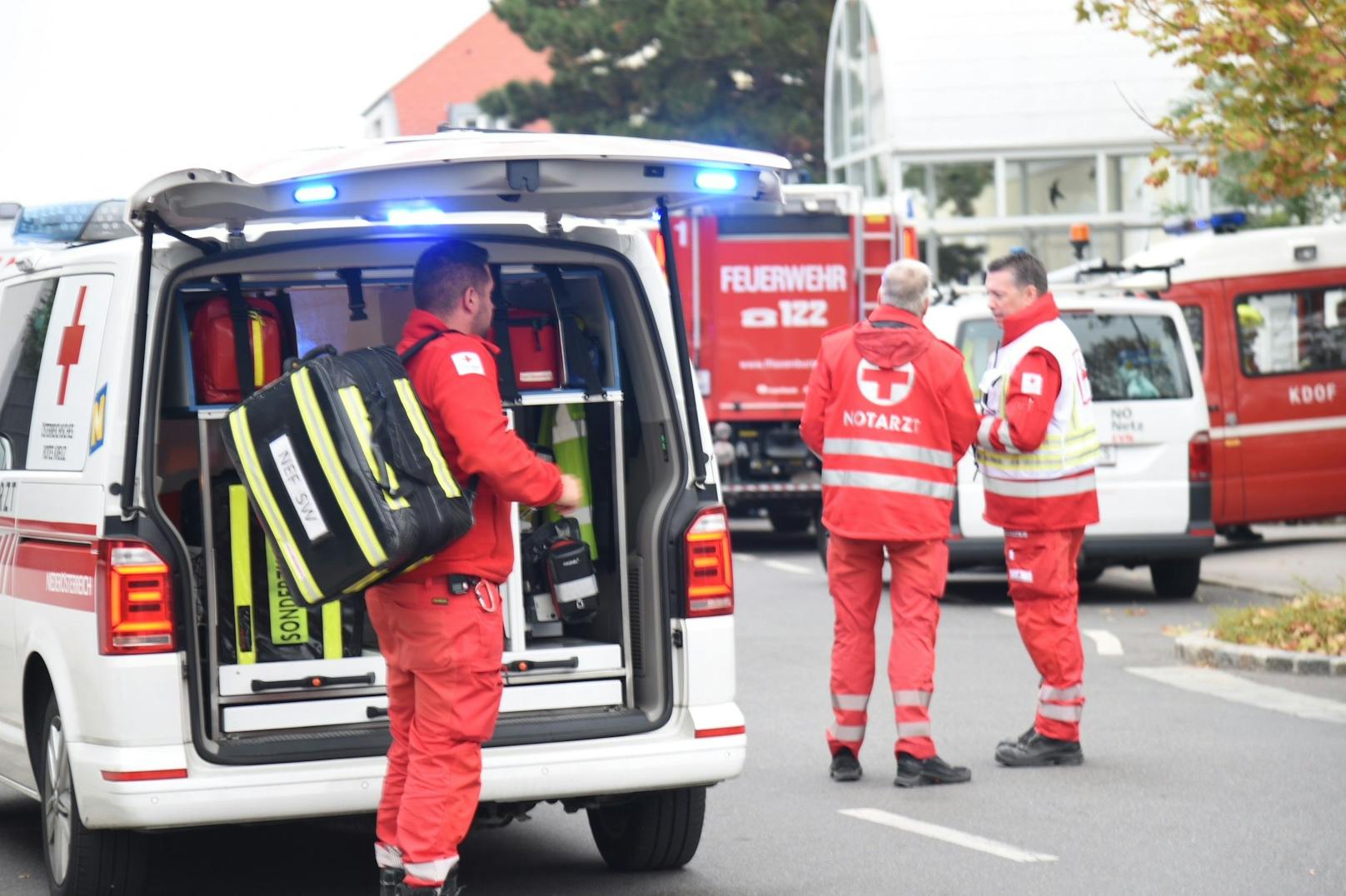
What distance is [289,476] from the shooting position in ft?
17.6

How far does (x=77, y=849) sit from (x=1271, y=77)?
780 cm

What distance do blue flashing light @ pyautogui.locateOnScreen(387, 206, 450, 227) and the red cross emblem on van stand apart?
862mm

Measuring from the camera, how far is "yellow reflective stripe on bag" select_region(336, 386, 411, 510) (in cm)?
532

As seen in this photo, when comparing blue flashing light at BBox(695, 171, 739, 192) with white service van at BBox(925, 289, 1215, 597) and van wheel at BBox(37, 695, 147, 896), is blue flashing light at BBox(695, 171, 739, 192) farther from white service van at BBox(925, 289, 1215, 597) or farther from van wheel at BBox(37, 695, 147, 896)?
white service van at BBox(925, 289, 1215, 597)

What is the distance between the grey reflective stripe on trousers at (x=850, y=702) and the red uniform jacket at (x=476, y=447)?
2655 mm

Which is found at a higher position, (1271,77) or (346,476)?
(1271,77)

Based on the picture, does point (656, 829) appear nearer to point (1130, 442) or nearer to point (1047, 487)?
point (1047, 487)

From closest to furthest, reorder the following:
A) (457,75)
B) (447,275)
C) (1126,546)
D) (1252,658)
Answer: (447,275), (1252,658), (1126,546), (457,75)

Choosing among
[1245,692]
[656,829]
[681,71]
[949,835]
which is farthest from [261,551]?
[681,71]

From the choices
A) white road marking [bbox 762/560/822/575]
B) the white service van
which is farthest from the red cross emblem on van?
white road marking [bbox 762/560/822/575]

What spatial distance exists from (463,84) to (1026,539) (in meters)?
73.1

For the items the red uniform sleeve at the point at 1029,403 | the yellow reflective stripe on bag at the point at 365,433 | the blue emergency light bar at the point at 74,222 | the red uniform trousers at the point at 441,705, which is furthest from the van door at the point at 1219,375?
the yellow reflective stripe on bag at the point at 365,433

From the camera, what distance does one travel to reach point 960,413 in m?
7.93

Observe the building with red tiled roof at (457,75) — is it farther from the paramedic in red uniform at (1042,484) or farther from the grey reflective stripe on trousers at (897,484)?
the grey reflective stripe on trousers at (897,484)
